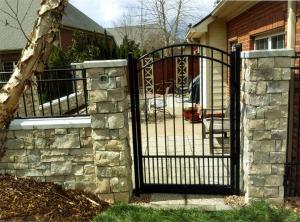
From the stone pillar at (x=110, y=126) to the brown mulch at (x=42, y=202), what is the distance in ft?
1.00

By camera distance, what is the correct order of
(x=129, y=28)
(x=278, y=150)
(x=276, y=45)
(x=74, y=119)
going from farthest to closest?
(x=129, y=28) → (x=276, y=45) → (x=74, y=119) → (x=278, y=150)

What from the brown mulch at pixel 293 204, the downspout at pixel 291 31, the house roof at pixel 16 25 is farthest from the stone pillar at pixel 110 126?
A: the house roof at pixel 16 25

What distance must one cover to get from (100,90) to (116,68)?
1.10ft

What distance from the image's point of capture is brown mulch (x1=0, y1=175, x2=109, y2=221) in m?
3.81

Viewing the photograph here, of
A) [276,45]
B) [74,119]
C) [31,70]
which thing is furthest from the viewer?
[276,45]

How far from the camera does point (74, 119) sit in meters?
4.37

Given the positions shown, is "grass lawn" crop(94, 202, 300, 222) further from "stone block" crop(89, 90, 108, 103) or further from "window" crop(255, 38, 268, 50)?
"window" crop(255, 38, 268, 50)

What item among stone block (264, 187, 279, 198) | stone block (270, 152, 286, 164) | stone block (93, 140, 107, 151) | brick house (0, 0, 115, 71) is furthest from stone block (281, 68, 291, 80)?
brick house (0, 0, 115, 71)

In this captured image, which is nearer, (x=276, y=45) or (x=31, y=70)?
(x=31, y=70)

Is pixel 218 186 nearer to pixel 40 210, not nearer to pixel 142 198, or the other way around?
pixel 142 198

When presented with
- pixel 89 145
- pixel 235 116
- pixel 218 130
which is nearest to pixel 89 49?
pixel 218 130

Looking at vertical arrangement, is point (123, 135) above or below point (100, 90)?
below

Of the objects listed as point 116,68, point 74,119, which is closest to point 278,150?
point 116,68

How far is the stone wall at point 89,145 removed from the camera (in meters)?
4.09
